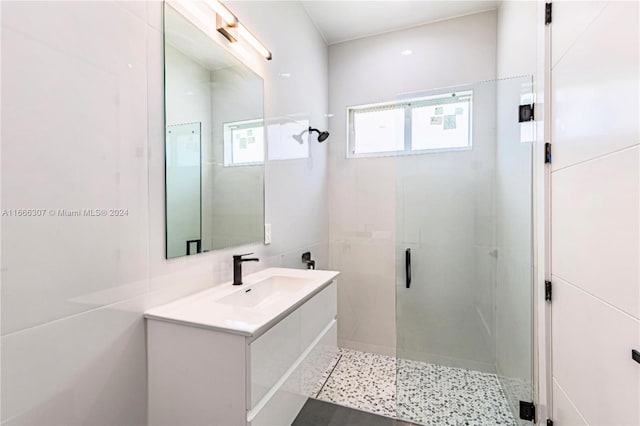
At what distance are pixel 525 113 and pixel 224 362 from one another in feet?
6.58

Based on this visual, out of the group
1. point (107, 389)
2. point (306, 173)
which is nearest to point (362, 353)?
point (306, 173)

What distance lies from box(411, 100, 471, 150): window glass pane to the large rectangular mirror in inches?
53.2

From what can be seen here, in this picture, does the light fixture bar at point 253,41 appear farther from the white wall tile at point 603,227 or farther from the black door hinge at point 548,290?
the black door hinge at point 548,290

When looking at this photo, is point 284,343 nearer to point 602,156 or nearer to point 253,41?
point 602,156

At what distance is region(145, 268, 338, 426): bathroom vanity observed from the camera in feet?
3.12

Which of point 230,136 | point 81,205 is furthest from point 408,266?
point 81,205

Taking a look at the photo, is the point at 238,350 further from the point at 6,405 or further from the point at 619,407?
the point at 619,407

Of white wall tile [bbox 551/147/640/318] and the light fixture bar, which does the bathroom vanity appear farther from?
the light fixture bar

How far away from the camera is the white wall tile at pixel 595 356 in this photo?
0.81m

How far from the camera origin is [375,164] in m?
2.69

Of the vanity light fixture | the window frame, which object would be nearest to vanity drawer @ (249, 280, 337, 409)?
the window frame

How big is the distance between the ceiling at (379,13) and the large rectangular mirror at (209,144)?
1.12m

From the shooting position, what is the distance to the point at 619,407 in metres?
0.85

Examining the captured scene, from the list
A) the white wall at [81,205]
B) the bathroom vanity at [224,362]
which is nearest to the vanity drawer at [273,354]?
the bathroom vanity at [224,362]
